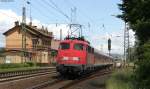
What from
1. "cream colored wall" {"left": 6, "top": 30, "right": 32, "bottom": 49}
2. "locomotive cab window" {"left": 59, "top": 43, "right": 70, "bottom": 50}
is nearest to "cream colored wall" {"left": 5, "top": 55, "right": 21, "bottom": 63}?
"cream colored wall" {"left": 6, "top": 30, "right": 32, "bottom": 49}

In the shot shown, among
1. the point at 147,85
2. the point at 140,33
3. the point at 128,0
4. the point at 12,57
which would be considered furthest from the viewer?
the point at 12,57

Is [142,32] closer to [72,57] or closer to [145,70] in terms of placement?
[145,70]

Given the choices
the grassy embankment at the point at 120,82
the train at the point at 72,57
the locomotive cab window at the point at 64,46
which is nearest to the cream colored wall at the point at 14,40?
the locomotive cab window at the point at 64,46

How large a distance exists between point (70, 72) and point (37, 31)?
3520 inches

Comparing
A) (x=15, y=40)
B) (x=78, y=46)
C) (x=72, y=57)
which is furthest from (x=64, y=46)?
(x=15, y=40)

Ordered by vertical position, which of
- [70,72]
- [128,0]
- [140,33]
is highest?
[128,0]

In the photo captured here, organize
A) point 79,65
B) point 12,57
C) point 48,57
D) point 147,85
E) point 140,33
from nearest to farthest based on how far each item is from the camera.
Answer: point 147,85
point 140,33
point 79,65
point 12,57
point 48,57

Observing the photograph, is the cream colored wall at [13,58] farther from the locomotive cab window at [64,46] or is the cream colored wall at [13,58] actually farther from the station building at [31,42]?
the locomotive cab window at [64,46]

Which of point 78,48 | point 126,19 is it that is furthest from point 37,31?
point 126,19

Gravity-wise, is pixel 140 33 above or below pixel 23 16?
below

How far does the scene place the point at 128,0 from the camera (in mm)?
20344

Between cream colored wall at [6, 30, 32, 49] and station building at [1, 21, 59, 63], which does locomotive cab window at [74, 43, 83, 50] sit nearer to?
station building at [1, 21, 59, 63]

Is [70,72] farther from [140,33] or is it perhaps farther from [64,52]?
[140,33]

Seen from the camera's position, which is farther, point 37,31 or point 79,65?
point 37,31
